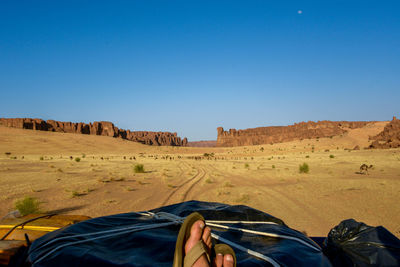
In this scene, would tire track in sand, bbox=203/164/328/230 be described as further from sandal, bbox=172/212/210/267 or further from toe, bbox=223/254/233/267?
sandal, bbox=172/212/210/267

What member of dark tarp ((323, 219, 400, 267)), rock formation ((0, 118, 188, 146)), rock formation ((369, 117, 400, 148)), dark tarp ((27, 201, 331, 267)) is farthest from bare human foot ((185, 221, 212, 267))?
rock formation ((0, 118, 188, 146))

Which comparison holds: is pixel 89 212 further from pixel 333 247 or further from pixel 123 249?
pixel 333 247

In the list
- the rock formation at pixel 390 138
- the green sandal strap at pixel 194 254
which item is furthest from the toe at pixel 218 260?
the rock formation at pixel 390 138

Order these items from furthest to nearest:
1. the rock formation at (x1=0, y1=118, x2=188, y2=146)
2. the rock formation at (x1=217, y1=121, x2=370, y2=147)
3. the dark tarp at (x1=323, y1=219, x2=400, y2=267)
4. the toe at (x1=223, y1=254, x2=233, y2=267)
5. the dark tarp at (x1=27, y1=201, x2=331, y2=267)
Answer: the rock formation at (x1=217, y1=121, x2=370, y2=147)
the rock formation at (x1=0, y1=118, x2=188, y2=146)
the dark tarp at (x1=323, y1=219, x2=400, y2=267)
the dark tarp at (x1=27, y1=201, x2=331, y2=267)
the toe at (x1=223, y1=254, x2=233, y2=267)

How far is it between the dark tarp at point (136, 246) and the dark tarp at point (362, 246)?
511mm

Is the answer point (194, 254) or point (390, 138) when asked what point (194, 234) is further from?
point (390, 138)

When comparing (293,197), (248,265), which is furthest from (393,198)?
(248,265)

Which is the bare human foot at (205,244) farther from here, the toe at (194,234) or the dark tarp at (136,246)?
the dark tarp at (136,246)

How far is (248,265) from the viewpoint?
148 cm

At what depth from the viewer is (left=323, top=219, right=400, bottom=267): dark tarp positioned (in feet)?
6.32

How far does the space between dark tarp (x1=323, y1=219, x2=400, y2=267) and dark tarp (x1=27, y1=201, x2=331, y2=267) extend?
1.68 feet

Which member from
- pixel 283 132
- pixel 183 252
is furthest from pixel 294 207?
pixel 283 132

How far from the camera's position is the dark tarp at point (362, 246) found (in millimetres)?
1928

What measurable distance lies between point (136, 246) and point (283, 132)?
12053cm
